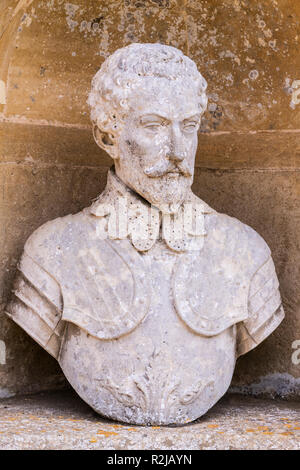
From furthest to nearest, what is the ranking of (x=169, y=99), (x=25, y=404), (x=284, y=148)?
1. (x=284, y=148)
2. (x=25, y=404)
3. (x=169, y=99)

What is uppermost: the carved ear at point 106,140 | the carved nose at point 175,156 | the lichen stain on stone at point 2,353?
the carved ear at point 106,140

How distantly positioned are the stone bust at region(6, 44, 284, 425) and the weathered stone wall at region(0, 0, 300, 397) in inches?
16.5

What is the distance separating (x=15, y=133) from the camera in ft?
A: 13.9

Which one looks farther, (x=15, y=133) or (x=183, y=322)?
(x=15, y=133)

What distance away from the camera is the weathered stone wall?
13.8ft

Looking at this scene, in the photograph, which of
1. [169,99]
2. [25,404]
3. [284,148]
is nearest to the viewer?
[169,99]

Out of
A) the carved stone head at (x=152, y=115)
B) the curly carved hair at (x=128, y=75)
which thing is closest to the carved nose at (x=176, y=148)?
the carved stone head at (x=152, y=115)

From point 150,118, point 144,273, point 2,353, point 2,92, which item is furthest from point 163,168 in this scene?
point 2,353

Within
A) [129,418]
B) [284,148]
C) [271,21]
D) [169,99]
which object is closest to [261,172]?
[284,148]

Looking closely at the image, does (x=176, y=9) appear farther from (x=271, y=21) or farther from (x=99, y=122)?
(x=99, y=122)

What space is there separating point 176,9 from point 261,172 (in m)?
0.80

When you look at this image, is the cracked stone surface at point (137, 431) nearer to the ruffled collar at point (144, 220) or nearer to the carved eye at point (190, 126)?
the ruffled collar at point (144, 220)

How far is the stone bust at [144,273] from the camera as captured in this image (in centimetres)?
371

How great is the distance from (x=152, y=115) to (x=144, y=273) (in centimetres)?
58
